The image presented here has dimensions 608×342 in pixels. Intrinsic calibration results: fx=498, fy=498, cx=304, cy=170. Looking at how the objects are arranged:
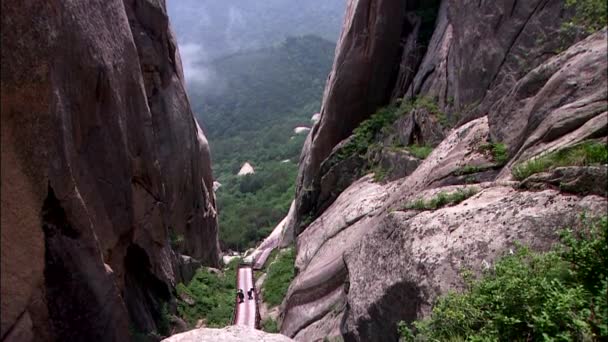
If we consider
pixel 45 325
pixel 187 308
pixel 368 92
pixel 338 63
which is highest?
pixel 338 63

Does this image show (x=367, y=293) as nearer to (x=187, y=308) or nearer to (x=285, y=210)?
(x=187, y=308)

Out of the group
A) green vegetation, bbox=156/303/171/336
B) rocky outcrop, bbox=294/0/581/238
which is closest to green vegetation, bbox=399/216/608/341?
rocky outcrop, bbox=294/0/581/238

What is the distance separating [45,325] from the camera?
7.64m

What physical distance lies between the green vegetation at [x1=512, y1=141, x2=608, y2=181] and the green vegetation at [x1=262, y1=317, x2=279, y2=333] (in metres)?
11.8

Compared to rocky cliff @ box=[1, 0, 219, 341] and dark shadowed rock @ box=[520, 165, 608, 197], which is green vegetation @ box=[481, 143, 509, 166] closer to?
dark shadowed rock @ box=[520, 165, 608, 197]

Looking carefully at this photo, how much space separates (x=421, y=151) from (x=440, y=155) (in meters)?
3.46

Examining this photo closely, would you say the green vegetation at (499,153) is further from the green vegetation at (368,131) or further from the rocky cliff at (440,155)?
the green vegetation at (368,131)

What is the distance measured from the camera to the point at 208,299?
23016mm

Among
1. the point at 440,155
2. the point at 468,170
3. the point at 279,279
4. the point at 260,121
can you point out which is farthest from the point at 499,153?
the point at 260,121

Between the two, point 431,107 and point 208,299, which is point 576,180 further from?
point 208,299

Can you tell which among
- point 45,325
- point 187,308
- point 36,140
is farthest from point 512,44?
point 187,308

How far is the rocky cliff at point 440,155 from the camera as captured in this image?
7090mm

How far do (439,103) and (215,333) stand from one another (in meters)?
10.2

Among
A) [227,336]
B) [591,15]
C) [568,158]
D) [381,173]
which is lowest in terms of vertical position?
[227,336]
